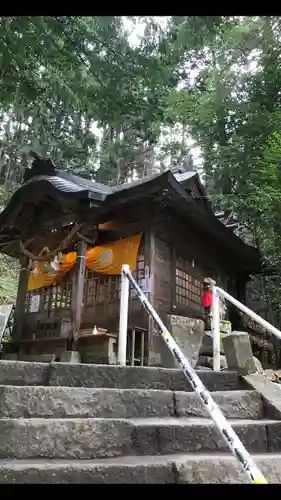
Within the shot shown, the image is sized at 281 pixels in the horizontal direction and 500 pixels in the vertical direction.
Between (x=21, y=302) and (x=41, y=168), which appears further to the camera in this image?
(x=41, y=168)

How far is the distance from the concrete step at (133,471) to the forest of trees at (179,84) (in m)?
3.07

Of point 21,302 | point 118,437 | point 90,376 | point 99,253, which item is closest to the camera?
point 118,437

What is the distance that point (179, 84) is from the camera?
13.6 m

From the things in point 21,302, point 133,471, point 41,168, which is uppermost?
point 41,168

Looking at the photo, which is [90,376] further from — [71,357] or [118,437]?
[71,357]

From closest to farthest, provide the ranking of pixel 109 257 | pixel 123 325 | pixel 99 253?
pixel 123 325
pixel 109 257
pixel 99 253

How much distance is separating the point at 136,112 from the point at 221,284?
6.76 meters

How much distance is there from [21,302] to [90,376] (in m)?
7.01

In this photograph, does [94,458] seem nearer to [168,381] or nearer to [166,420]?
[166,420]

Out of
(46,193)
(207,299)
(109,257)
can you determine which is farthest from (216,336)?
(207,299)

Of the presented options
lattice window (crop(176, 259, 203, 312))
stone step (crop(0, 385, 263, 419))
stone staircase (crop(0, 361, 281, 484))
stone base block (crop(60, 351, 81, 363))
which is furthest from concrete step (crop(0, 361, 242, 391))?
lattice window (crop(176, 259, 203, 312))

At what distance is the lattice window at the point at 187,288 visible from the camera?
1042cm

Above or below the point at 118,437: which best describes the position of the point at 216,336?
above
